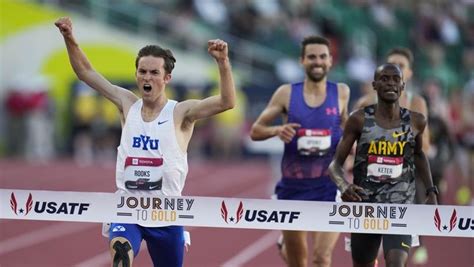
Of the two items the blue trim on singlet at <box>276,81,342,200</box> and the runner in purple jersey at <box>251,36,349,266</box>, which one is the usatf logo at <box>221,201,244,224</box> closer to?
the runner in purple jersey at <box>251,36,349,266</box>

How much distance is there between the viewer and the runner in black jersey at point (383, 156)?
7199 millimetres

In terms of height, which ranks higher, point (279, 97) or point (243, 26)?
point (243, 26)

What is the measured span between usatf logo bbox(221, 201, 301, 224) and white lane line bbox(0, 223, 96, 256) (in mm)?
5924

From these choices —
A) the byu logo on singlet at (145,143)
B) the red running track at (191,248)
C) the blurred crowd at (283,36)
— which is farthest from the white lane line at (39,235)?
the blurred crowd at (283,36)

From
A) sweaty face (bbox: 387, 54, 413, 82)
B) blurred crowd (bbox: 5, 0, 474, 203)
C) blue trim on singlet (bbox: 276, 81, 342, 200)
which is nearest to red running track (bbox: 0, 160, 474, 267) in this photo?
sweaty face (bbox: 387, 54, 413, 82)

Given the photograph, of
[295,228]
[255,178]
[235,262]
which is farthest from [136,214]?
[255,178]

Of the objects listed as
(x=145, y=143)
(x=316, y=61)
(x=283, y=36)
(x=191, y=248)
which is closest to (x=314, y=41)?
(x=316, y=61)

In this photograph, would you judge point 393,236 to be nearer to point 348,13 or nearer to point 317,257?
point 317,257

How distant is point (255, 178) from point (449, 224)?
16090 millimetres

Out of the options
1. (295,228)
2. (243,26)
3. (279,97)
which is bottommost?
(295,228)

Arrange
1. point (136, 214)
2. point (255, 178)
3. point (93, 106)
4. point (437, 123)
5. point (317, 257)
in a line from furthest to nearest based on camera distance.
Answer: point (93, 106), point (255, 178), point (437, 123), point (317, 257), point (136, 214)

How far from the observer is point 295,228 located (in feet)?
23.5

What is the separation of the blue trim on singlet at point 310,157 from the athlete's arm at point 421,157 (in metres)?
1.57

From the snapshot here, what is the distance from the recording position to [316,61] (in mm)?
9016
